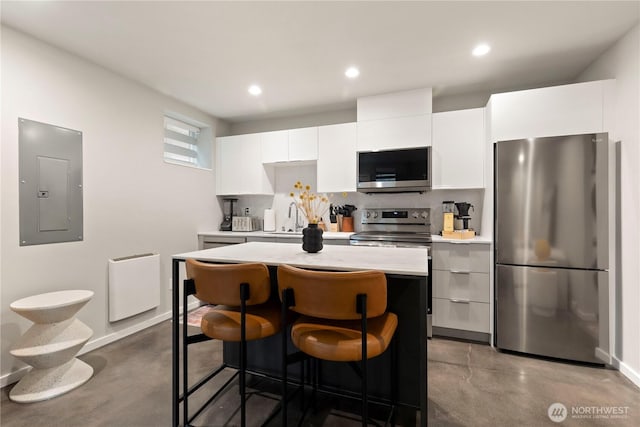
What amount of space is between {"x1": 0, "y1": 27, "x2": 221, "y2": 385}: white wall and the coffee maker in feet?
1.60

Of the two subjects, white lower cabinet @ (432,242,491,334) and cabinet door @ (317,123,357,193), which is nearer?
white lower cabinet @ (432,242,491,334)

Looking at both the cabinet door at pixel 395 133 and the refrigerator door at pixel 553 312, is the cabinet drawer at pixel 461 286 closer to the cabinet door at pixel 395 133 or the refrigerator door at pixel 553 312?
the refrigerator door at pixel 553 312

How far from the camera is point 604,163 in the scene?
227cm

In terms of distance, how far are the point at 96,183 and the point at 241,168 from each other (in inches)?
68.6

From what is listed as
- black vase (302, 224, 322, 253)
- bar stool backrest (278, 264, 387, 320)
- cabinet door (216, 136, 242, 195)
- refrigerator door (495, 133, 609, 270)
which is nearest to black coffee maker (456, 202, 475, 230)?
refrigerator door (495, 133, 609, 270)

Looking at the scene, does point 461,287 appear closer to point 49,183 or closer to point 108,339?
point 108,339

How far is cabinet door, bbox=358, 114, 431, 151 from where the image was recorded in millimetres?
3146

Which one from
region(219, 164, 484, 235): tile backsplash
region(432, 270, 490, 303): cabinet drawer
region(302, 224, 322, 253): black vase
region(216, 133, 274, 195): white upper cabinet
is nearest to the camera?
region(302, 224, 322, 253): black vase

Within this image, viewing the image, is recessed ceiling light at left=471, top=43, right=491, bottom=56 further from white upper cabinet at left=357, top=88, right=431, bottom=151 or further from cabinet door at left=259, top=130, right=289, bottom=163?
cabinet door at left=259, top=130, right=289, bottom=163

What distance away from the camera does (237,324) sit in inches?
58.9

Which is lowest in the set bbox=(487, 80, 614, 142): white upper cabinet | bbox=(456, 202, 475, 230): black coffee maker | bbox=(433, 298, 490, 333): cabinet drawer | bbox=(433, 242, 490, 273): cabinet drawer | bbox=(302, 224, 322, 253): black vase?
bbox=(433, 298, 490, 333): cabinet drawer

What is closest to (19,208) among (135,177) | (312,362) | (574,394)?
(135,177)

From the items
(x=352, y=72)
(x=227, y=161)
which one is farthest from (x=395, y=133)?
(x=227, y=161)

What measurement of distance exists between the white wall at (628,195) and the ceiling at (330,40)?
0.23 meters
